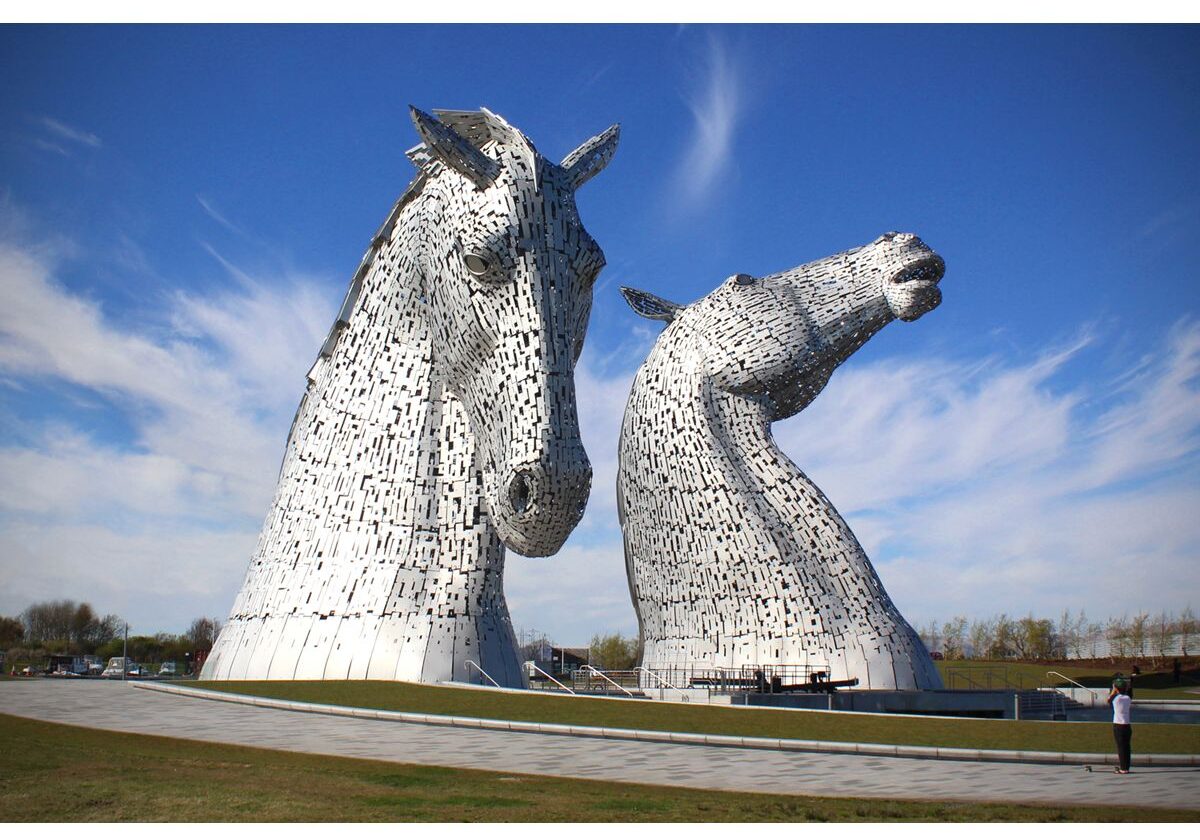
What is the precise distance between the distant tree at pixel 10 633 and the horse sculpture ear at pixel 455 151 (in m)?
22.4

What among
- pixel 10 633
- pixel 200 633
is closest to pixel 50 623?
pixel 10 633

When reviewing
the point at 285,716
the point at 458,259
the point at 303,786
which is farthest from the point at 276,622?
the point at 303,786

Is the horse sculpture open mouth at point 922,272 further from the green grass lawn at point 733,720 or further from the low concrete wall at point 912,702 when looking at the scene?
the green grass lawn at point 733,720

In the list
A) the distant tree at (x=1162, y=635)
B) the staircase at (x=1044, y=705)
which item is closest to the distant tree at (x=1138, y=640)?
the distant tree at (x=1162, y=635)

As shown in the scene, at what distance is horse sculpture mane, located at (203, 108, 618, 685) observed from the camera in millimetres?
9320

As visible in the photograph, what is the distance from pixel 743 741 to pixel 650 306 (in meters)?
13.1

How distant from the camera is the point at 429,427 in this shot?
1094 cm

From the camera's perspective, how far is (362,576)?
10.7 m

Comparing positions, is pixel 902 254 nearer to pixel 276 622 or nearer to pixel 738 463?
pixel 738 463

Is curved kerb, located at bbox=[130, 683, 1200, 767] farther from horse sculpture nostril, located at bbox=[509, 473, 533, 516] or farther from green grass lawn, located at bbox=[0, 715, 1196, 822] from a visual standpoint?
green grass lawn, located at bbox=[0, 715, 1196, 822]

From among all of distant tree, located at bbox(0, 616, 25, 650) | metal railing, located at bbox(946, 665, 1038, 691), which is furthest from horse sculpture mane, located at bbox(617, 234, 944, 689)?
distant tree, located at bbox(0, 616, 25, 650)

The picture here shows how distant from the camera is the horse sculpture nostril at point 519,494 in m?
8.96

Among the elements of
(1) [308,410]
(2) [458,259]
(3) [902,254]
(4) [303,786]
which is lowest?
(4) [303,786]

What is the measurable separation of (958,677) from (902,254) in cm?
1445
